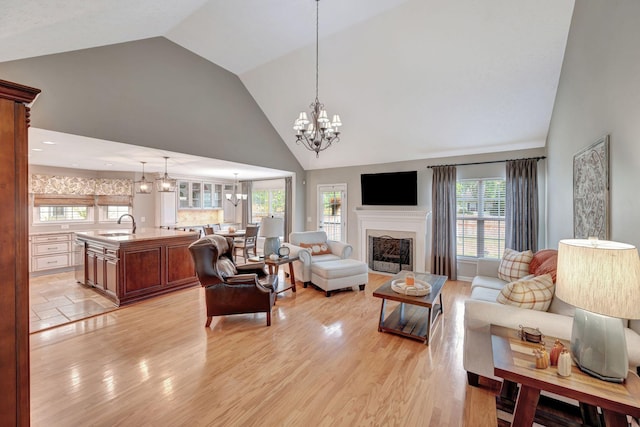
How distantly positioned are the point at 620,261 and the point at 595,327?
0.40m

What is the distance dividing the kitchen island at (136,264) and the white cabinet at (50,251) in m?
1.55

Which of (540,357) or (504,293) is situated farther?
(504,293)

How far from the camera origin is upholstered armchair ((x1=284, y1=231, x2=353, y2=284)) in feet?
15.9

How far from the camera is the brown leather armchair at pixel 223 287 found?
125 inches

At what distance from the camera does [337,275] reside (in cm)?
450

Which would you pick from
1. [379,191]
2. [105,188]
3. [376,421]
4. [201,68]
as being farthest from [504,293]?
[105,188]

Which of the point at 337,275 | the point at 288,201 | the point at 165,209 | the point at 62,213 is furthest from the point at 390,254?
the point at 62,213

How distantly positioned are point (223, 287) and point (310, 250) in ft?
7.02

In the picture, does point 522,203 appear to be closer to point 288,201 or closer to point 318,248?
point 318,248

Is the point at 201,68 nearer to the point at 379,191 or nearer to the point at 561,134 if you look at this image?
the point at 379,191

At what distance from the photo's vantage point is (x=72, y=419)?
193cm

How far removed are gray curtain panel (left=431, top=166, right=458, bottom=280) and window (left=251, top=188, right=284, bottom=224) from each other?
4.50 m

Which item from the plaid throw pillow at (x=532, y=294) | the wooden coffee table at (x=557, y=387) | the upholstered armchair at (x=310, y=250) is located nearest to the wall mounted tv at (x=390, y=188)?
the upholstered armchair at (x=310, y=250)

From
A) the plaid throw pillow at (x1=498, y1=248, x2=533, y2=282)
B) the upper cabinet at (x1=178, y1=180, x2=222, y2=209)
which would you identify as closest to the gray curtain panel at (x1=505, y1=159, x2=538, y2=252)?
the plaid throw pillow at (x1=498, y1=248, x2=533, y2=282)
